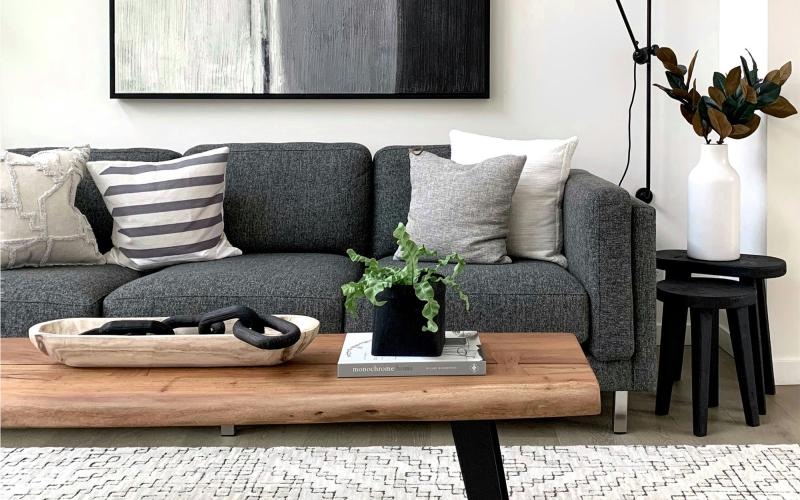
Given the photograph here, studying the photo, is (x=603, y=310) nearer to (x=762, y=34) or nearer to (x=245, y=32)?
(x=762, y=34)

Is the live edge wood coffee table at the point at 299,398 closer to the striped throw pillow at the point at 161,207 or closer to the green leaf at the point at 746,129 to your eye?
the striped throw pillow at the point at 161,207

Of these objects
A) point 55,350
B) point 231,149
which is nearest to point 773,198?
point 231,149

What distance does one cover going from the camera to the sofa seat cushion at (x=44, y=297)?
7.76 feet

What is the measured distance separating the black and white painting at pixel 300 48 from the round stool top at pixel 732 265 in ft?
3.58

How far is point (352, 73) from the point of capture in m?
3.38

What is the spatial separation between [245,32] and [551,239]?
1.53 metres

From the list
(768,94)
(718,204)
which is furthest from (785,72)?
(718,204)

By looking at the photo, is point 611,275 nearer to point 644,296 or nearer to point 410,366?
point 644,296

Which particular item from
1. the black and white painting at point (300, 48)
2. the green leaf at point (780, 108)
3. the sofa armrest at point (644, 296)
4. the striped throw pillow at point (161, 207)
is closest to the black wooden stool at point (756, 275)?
the sofa armrest at point (644, 296)

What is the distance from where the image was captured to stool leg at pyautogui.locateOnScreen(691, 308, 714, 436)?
95.0 inches

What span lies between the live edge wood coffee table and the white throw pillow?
4.24ft

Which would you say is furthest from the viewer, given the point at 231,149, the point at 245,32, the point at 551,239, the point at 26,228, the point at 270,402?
the point at 245,32

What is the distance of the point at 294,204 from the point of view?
3.06 meters

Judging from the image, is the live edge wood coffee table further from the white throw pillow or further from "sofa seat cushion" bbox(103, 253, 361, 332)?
the white throw pillow
